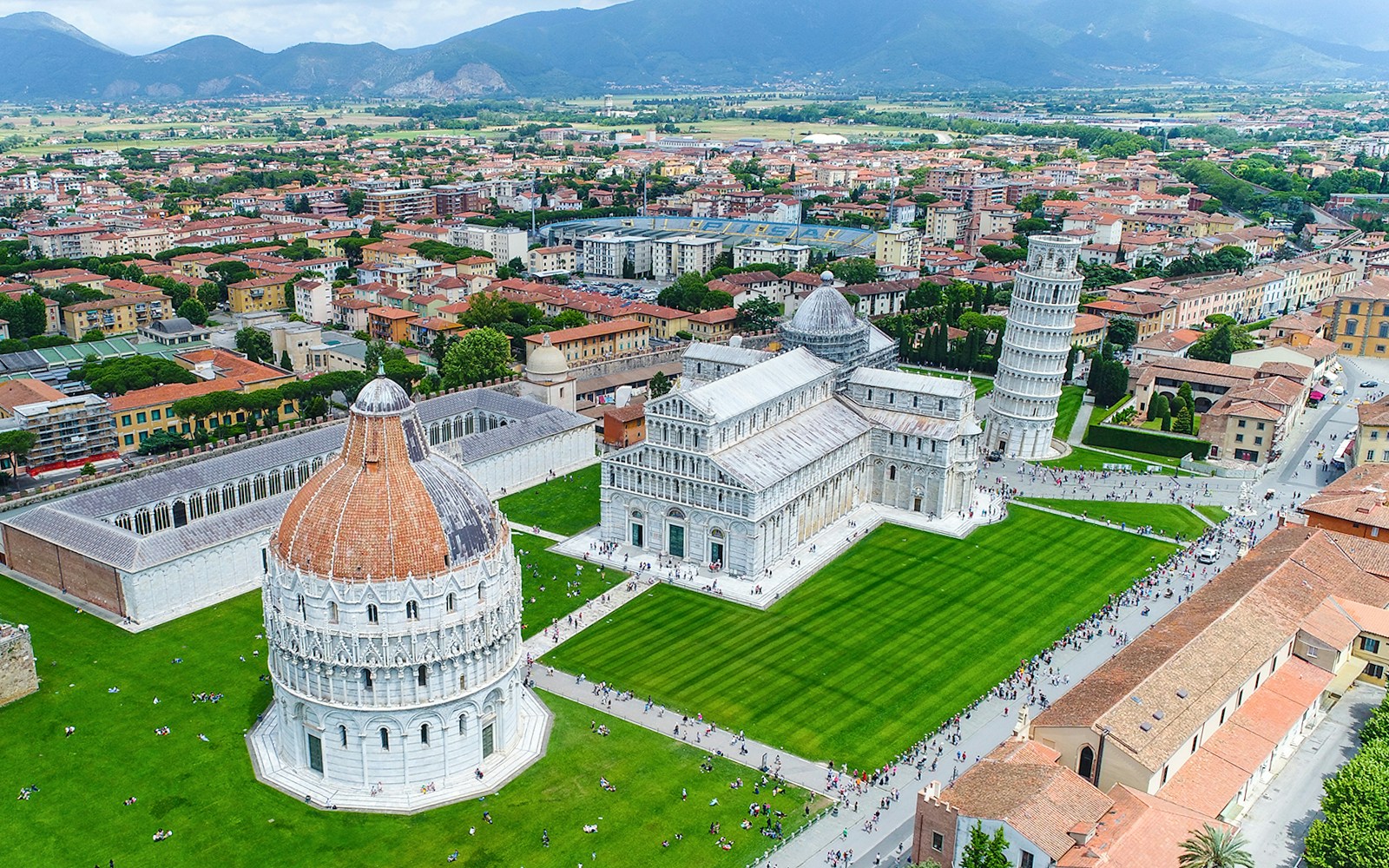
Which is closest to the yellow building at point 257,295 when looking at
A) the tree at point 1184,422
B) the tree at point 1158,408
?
the tree at point 1158,408

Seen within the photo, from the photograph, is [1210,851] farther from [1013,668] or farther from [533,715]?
[533,715]

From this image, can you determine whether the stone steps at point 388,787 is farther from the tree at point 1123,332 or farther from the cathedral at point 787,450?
the tree at point 1123,332

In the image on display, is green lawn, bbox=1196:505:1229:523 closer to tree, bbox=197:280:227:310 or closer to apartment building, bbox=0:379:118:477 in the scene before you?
apartment building, bbox=0:379:118:477

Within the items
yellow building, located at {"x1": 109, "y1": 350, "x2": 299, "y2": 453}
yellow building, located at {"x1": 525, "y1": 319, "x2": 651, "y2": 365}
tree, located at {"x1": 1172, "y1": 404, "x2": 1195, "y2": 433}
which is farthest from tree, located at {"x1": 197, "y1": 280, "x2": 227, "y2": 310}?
tree, located at {"x1": 1172, "y1": 404, "x2": 1195, "y2": 433}

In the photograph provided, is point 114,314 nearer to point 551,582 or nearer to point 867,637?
point 551,582

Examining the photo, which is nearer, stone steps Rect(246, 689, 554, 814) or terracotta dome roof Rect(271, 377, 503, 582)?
terracotta dome roof Rect(271, 377, 503, 582)

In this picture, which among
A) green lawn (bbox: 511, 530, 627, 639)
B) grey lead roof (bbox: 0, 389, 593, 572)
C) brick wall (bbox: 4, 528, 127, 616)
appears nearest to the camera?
brick wall (bbox: 4, 528, 127, 616)

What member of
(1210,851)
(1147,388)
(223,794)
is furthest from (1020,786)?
(1147,388)
